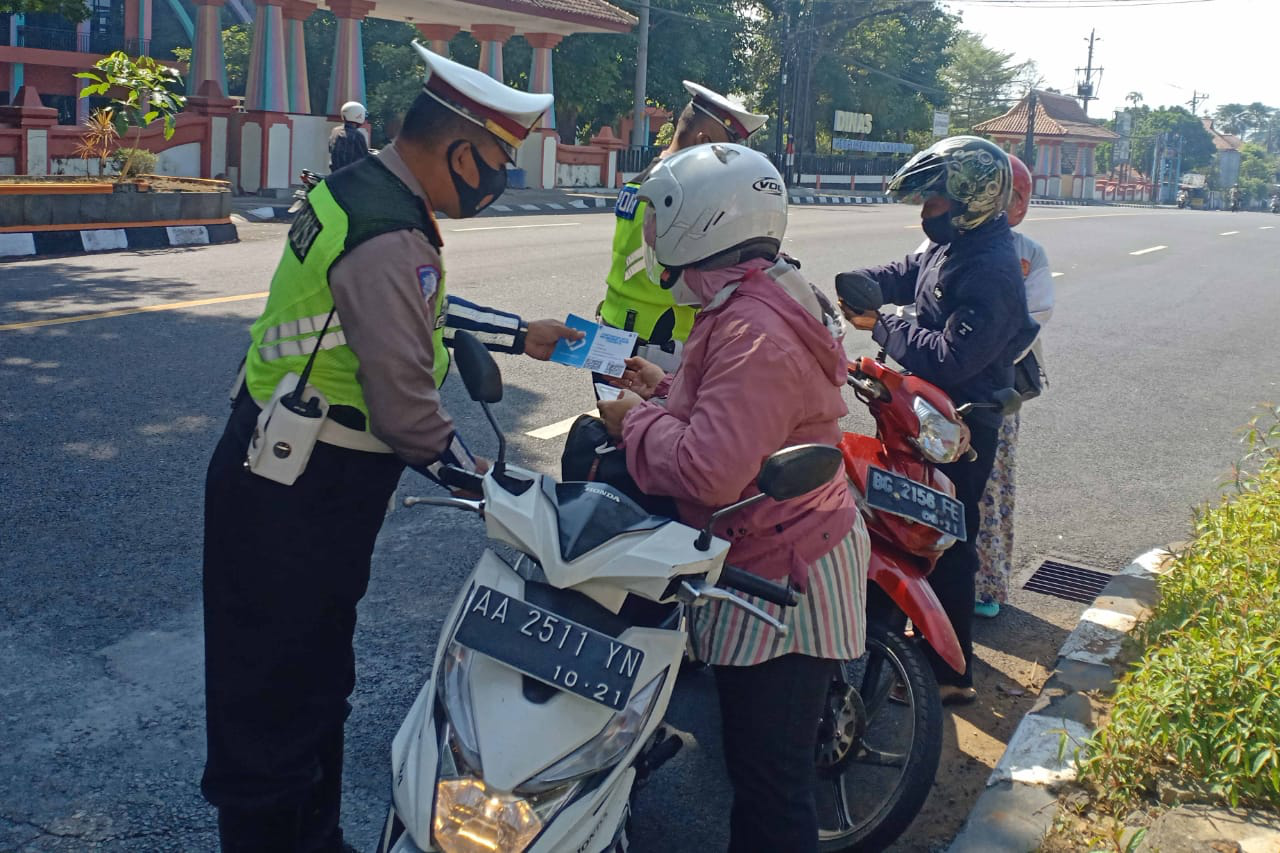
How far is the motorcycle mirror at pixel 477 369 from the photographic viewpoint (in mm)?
2389

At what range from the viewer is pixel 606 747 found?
82.8 inches

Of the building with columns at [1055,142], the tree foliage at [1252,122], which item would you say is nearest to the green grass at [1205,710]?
the building with columns at [1055,142]

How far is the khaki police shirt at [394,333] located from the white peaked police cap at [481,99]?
0.27 metres

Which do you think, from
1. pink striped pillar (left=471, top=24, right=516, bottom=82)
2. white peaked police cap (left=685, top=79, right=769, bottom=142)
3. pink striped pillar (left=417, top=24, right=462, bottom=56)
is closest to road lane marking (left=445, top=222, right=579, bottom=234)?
pink striped pillar (left=471, top=24, right=516, bottom=82)

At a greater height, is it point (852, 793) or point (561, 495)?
point (561, 495)

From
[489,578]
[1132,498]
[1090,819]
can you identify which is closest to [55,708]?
[489,578]

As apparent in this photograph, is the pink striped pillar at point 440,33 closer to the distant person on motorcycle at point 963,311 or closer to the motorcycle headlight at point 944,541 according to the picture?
the distant person on motorcycle at point 963,311

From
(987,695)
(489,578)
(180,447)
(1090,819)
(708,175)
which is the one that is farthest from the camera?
(180,447)

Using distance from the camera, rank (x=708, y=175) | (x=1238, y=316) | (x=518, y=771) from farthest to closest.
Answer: (x=1238, y=316) < (x=708, y=175) < (x=518, y=771)

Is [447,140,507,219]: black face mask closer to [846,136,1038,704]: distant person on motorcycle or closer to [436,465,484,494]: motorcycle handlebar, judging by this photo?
[436,465,484,494]: motorcycle handlebar

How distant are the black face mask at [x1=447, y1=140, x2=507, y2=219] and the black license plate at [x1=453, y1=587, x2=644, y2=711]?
91 cm

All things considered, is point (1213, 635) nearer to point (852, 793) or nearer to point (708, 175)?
point (852, 793)

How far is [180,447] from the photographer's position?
235 inches

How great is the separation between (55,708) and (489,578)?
1966 millimetres
